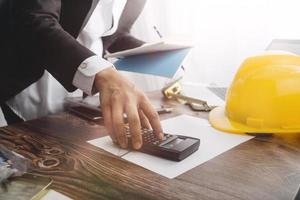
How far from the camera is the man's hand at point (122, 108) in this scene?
0.54m

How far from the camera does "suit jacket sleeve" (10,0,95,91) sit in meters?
0.62

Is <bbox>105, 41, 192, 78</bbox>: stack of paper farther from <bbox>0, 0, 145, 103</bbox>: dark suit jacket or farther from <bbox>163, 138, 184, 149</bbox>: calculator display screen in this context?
<bbox>163, 138, 184, 149</bbox>: calculator display screen

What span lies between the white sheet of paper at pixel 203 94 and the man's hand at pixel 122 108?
0.32 m

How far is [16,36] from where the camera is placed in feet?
2.45

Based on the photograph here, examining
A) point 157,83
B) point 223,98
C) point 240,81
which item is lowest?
point 157,83

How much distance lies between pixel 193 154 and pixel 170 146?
0.13 ft

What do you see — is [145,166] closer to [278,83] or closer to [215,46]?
[278,83]

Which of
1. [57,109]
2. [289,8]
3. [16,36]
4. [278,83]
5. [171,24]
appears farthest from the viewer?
[171,24]

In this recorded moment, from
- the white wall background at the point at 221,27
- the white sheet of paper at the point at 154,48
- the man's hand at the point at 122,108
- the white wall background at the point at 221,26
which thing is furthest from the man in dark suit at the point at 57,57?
the white wall background at the point at 221,26

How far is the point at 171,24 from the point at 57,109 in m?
0.75

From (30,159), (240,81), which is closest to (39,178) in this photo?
(30,159)

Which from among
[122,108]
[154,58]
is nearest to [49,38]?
[122,108]

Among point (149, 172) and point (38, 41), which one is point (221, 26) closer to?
point (38, 41)

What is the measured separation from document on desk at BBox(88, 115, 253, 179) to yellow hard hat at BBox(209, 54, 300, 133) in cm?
3
